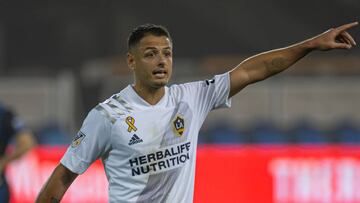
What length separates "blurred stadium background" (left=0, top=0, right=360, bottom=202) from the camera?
10.2m

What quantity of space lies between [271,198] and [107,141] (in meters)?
5.63

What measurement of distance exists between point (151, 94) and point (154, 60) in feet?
0.63

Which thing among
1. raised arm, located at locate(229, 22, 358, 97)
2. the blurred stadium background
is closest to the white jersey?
raised arm, located at locate(229, 22, 358, 97)

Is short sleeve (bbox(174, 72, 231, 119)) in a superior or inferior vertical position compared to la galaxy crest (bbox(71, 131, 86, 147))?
superior

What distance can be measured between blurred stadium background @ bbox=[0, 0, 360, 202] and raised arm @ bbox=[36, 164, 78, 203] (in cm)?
532

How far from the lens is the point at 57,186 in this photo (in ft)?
15.6

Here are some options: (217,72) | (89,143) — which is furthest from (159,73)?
(217,72)

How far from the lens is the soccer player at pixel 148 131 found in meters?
4.69

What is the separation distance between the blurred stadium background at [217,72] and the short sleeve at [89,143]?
17.6 feet

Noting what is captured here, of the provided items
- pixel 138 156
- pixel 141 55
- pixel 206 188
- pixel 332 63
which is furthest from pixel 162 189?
pixel 332 63

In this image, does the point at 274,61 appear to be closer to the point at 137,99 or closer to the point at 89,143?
the point at 137,99

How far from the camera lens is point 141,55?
15.7 ft

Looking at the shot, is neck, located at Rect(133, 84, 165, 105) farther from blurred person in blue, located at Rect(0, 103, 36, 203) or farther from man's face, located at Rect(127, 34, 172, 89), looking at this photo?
blurred person in blue, located at Rect(0, 103, 36, 203)

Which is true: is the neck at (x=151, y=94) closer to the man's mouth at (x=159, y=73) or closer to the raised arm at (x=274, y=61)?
the man's mouth at (x=159, y=73)
